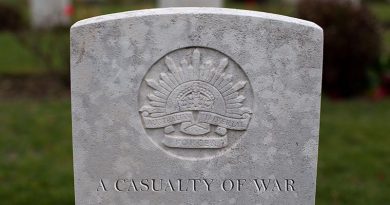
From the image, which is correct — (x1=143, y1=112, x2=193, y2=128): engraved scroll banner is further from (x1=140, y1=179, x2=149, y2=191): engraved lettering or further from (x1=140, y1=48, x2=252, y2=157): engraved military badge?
(x1=140, y1=179, x2=149, y2=191): engraved lettering

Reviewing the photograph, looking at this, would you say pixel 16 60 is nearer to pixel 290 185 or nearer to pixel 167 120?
pixel 167 120

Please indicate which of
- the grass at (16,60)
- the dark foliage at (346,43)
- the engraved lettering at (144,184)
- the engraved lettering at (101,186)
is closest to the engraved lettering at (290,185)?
the engraved lettering at (144,184)

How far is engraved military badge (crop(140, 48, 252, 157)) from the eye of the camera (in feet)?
10.5

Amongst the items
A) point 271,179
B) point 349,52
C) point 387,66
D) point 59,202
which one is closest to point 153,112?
Result: point 271,179

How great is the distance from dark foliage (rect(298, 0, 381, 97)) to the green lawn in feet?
2.51

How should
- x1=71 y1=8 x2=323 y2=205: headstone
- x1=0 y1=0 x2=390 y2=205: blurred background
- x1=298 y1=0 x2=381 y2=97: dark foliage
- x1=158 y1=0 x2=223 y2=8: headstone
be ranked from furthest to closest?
x1=298 y1=0 x2=381 y2=97: dark foliage < x1=158 y1=0 x2=223 y2=8: headstone < x1=0 y1=0 x2=390 y2=205: blurred background < x1=71 y1=8 x2=323 y2=205: headstone

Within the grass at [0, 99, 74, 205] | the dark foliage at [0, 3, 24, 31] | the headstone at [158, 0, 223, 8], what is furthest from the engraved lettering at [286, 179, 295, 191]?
the dark foliage at [0, 3, 24, 31]

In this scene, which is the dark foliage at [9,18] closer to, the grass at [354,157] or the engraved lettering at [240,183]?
the grass at [354,157]

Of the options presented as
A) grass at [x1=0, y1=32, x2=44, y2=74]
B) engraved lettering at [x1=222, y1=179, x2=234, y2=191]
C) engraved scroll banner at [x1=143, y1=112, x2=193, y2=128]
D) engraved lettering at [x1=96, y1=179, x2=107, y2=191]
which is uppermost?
engraved scroll banner at [x1=143, y1=112, x2=193, y2=128]

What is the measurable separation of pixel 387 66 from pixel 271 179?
18.3ft

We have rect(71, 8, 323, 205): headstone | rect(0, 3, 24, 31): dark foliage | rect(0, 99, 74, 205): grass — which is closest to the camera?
rect(71, 8, 323, 205): headstone

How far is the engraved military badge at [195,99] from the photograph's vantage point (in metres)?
3.20

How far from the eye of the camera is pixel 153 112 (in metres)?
3.24

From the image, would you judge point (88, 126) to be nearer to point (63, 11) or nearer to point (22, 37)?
point (22, 37)
